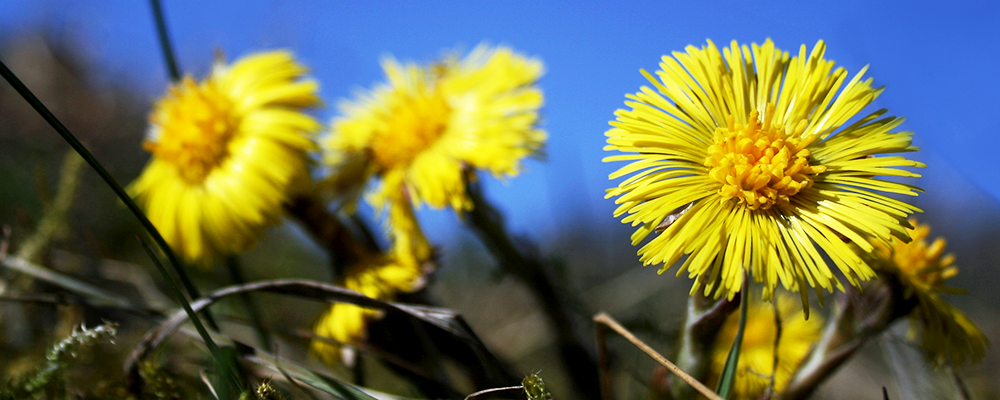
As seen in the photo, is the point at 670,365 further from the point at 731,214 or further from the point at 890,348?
the point at 890,348

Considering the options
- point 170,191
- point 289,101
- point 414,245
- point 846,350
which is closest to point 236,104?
point 289,101

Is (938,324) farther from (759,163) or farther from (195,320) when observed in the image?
(195,320)

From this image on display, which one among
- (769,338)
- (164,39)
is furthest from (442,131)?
(769,338)

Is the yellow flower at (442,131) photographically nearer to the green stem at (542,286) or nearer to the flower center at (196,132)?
the green stem at (542,286)

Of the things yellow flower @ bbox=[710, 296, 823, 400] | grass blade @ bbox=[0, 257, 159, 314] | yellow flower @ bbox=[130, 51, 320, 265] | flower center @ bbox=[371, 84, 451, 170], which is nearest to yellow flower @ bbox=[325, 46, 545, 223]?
flower center @ bbox=[371, 84, 451, 170]

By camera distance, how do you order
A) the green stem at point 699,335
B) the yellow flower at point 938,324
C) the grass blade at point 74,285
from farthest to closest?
the grass blade at point 74,285
the yellow flower at point 938,324
the green stem at point 699,335

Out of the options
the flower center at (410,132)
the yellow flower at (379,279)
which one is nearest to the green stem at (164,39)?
the flower center at (410,132)

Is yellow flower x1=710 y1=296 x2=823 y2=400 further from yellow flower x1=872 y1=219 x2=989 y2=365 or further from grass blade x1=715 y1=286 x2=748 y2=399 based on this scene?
grass blade x1=715 y1=286 x2=748 y2=399
